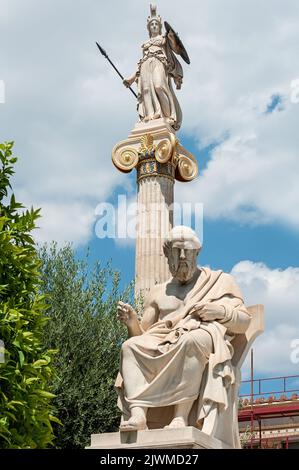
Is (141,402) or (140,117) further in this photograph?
(140,117)

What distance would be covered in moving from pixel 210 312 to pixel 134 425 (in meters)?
1.34

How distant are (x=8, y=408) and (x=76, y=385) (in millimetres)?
8638

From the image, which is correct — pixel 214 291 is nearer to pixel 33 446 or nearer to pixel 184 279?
pixel 184 279

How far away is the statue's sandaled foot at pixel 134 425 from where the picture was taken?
8233 mm

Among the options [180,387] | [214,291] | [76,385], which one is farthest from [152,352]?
[76,385]

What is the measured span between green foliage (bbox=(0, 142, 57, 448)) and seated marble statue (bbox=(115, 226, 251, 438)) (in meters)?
1.19

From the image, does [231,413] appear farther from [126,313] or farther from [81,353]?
[81,353]

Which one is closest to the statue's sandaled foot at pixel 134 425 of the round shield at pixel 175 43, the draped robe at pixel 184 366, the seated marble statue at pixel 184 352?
the seated marble statue at pixel 184 352

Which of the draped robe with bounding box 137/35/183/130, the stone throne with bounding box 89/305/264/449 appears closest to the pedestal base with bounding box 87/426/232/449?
the stone throne with bounding box 89/305/264/449

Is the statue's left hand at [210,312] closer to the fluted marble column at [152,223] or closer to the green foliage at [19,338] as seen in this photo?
the green foliage at [19,338]

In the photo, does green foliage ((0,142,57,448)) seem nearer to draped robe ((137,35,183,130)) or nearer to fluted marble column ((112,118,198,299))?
fluted marble column ((112,118,198,299))

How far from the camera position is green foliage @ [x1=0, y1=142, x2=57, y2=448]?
9406 mm

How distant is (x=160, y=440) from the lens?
26.2ft

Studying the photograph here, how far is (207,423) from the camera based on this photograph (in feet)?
27.3
